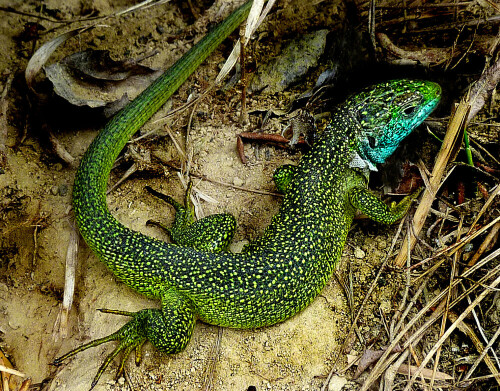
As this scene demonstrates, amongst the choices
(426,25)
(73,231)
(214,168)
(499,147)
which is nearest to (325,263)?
(214,168)

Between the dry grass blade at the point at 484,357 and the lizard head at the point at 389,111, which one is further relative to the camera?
the lizard head at the point at 389,111

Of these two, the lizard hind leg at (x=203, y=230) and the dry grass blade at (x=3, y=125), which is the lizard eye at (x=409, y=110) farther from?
the dry grass blade at (x=3, y=125)

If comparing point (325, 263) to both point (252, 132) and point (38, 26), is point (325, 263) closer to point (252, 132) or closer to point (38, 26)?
point (252, 132)

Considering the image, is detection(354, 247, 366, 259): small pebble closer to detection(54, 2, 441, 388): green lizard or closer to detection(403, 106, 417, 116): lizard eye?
detection(54, 2, 441, 388): green lizard

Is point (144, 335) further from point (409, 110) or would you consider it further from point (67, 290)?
point (409, 110)

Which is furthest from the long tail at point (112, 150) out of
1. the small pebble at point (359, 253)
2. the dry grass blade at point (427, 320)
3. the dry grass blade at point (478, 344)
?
the dry grass blade at point (478, 344)
